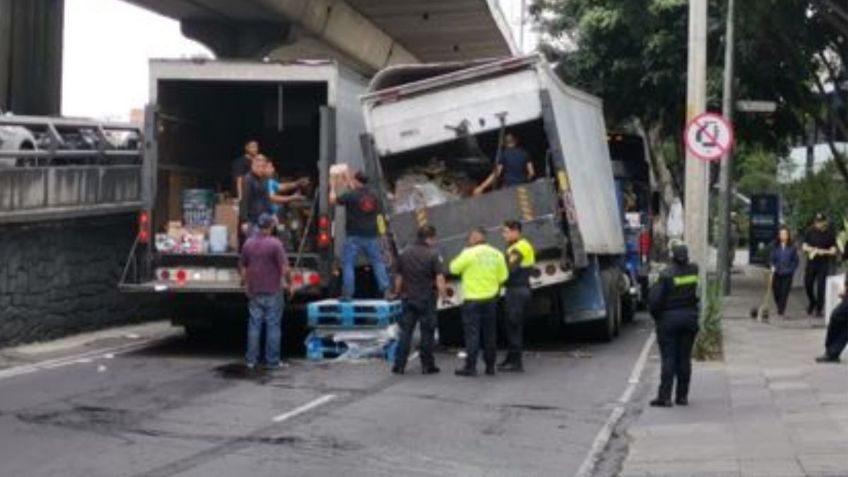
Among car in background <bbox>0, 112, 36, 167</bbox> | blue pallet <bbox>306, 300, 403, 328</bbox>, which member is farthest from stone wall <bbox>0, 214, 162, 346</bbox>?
blue pallet <bbox>306, 300, 403, 328</bbox>

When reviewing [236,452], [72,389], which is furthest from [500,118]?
[236,452]

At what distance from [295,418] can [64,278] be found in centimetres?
706

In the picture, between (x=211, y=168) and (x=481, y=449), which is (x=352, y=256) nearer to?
(x=211, y=168)

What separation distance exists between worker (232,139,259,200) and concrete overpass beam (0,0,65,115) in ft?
50.0

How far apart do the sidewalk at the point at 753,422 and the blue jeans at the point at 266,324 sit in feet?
13.4

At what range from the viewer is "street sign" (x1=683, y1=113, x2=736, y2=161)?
1670 cm

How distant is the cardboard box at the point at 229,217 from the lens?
53.9 ft

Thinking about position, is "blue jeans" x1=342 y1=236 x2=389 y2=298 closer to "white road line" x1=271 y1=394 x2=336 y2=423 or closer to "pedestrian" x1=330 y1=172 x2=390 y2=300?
"pedestrian" x1=330 y1=172 x2=390 y2=300

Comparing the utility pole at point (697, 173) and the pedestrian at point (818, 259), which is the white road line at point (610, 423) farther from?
the pedestrian at point (818, 259)

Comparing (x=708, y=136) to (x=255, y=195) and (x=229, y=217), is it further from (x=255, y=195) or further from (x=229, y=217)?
(x=229, y=217)

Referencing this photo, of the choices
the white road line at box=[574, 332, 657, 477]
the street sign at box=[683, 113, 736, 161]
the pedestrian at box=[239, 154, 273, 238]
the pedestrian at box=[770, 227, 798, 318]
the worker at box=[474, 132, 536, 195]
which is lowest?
the white road line at box=[574, 332, 657, 477]

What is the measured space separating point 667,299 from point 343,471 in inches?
179

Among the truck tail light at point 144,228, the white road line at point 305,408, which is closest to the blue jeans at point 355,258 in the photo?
the truck tail light at point 144,228

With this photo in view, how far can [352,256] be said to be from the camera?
52.7 ft
